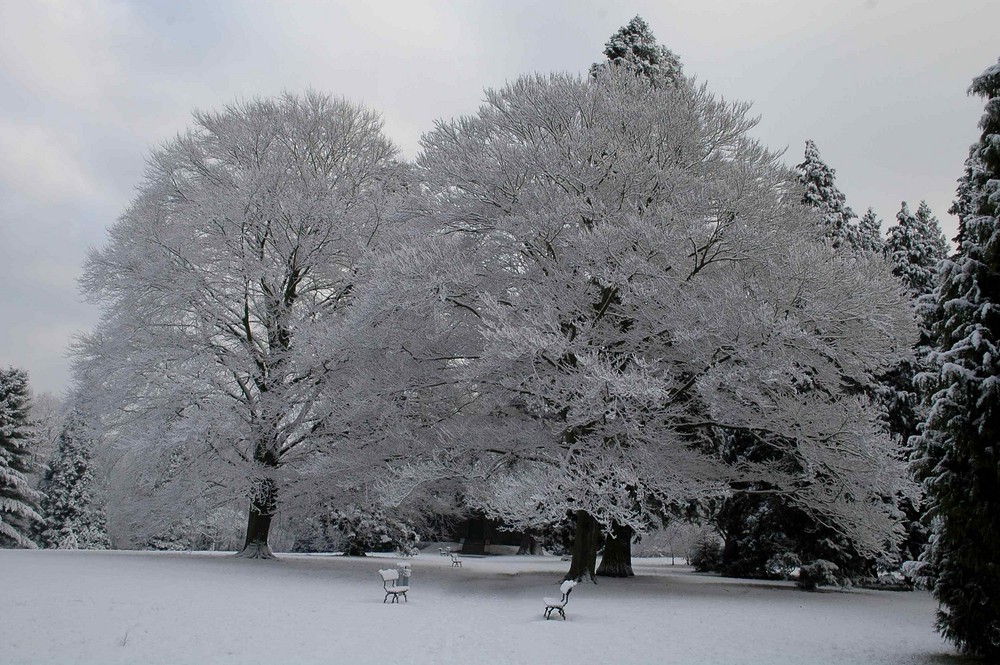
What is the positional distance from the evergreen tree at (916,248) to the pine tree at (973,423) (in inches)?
539

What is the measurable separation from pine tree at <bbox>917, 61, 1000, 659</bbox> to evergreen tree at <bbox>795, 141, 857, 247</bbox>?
14064mm

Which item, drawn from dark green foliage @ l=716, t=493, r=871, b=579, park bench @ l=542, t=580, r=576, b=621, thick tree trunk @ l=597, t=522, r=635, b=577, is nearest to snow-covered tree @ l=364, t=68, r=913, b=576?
park bench @ l=542, t=580, r=576, b=621

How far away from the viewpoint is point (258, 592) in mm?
12758

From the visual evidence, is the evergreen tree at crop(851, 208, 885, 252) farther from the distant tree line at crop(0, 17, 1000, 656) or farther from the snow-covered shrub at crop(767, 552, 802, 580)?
the snow-covered shrub at crop(767, 552, 802, 580)

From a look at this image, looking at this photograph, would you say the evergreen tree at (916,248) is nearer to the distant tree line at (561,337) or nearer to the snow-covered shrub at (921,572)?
the distant tree line at (561,337)

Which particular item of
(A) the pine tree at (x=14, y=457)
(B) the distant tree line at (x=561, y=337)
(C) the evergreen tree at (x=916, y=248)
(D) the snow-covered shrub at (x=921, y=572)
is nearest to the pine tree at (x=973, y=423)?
(B) the distant tree line at (x=561, y=337)

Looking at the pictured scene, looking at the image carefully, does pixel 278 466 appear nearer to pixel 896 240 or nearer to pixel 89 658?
pixel 89 658

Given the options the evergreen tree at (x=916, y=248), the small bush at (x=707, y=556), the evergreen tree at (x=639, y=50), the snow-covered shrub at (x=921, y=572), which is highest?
the evergreen tree at (x=639, y=50)

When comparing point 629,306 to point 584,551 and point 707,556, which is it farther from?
point 707,556

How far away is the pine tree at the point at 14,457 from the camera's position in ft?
98.3

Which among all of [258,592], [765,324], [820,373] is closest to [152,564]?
[258,592]

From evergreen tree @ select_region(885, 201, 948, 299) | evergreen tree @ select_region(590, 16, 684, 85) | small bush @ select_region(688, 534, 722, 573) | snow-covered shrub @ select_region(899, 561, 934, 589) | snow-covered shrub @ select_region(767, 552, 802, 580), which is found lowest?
small bush @ select_region(688, 534, 722, 573)

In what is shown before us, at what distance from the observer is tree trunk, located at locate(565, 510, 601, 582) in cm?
1622

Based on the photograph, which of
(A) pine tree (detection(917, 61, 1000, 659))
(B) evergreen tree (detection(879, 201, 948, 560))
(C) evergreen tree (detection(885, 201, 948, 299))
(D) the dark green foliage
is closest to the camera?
(A) pine tree (detection(917, 61, 1000, 659))
